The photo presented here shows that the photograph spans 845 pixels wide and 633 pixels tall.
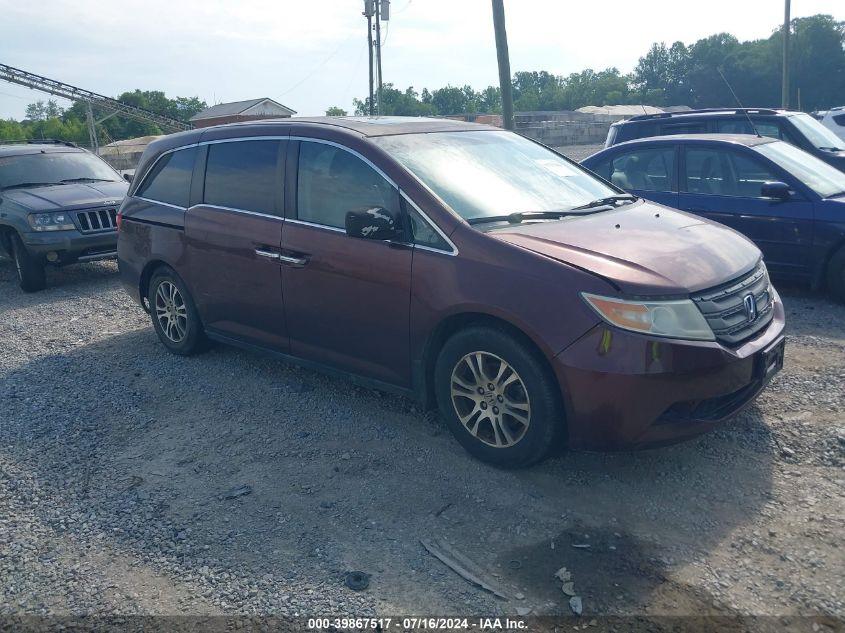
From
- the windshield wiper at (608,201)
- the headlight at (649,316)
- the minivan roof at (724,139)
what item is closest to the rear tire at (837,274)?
the minivan roof at (724,139)

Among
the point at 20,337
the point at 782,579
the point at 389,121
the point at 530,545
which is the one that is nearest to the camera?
the point at 782,579

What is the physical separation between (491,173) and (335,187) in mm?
1010

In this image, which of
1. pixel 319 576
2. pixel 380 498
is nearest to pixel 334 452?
pixel 380 498

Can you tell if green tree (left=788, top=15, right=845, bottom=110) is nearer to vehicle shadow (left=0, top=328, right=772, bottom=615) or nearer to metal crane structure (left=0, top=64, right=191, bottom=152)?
metal crane structure (left=0, top=64, right=191, bottom=152)

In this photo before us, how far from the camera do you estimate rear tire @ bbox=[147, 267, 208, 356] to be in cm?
622

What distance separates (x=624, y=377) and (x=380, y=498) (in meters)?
1.42

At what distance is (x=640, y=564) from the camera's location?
133 inches

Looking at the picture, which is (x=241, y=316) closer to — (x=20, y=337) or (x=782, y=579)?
(x=20, y=337)

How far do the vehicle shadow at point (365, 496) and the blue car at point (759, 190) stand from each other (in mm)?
3106

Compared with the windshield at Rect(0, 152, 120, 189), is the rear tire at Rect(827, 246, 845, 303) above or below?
below

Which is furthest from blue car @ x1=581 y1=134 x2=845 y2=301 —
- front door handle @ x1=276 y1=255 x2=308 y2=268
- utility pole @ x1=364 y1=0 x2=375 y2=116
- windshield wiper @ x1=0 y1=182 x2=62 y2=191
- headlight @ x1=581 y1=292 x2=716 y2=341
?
utility pole @ x1=364 y1=0 x2=375 y2=116

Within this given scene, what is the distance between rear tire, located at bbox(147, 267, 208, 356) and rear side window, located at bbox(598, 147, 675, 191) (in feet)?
15.9

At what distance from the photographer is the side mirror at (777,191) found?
7207mm

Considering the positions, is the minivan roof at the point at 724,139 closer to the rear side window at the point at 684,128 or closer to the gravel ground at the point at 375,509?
the rear side window at the point at 684,128
